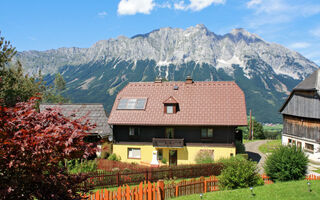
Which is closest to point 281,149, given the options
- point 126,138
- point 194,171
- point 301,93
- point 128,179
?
point 194,171

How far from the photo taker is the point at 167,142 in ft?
93.6

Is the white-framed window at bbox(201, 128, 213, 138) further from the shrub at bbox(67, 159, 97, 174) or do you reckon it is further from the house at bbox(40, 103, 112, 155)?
the shrub at bbox(67, 159, 97, 174)

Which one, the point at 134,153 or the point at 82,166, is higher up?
the point at 82,166

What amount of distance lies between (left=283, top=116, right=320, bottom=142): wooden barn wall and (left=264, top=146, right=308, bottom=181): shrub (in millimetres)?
17402

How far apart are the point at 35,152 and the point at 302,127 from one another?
38696 mm

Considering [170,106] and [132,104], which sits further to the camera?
[132,104]

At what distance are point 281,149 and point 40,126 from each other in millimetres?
18224

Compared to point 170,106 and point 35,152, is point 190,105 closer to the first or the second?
point 170,106

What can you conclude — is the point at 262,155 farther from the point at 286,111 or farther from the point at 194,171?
the point at 194,171

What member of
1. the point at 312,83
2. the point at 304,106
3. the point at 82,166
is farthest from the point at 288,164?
the point at 312,83

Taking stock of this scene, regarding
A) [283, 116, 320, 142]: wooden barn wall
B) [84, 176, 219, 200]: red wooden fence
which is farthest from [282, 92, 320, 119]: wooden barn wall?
[84, 176, 219, 200]: red wooden fence

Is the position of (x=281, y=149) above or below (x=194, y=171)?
above

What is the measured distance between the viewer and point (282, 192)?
1470cm

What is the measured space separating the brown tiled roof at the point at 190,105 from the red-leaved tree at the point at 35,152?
22.5 m
